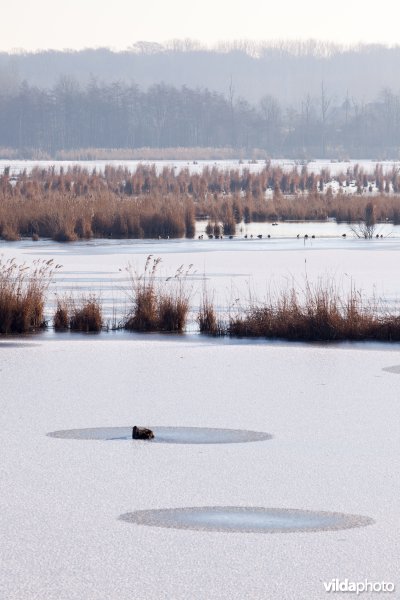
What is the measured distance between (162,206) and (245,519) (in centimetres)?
2269

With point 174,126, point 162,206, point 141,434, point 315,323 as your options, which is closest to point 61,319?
point 315,323

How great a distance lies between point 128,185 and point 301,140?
61.6 m

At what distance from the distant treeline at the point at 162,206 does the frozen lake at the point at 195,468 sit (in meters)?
14.3

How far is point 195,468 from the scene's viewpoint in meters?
6.34

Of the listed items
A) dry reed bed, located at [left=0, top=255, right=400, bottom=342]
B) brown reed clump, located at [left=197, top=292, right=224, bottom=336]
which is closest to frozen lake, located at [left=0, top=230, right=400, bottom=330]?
brown reed clump, located at [left=197, top=292, right=224, bottom=336]

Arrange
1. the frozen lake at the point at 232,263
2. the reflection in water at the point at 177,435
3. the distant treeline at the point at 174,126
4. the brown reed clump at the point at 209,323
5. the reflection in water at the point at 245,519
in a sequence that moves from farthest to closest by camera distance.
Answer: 1. the distant treeline at the point at 174,126
2. the frozen lake at the point at 232,263
3. the brown reed clump at the point at 209,323
4. the reflection in water at the point at 177,435
5. the reflection in water at the point at 245,519

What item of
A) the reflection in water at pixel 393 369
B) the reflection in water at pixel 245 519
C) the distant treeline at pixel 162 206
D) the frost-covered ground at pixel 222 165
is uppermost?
the frost-covered ground at pixel 222 165

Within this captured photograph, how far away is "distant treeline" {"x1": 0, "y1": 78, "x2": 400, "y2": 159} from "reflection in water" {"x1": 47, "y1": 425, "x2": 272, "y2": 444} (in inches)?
3436

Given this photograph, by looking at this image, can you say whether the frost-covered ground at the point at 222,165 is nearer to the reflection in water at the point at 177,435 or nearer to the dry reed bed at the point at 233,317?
the dry reed bed at the point at 233,317

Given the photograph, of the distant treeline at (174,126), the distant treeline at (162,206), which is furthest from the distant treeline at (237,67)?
the distant treeline at (162,206)

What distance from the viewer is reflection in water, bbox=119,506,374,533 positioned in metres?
5.24

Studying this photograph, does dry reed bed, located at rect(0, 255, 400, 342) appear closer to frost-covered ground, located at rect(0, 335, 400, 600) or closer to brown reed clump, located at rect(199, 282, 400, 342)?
brown reed clump, located at rect(199, 282, 400, 342)

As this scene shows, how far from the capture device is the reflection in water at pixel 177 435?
7051 millimetres

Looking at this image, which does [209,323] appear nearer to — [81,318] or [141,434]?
[81,318]
